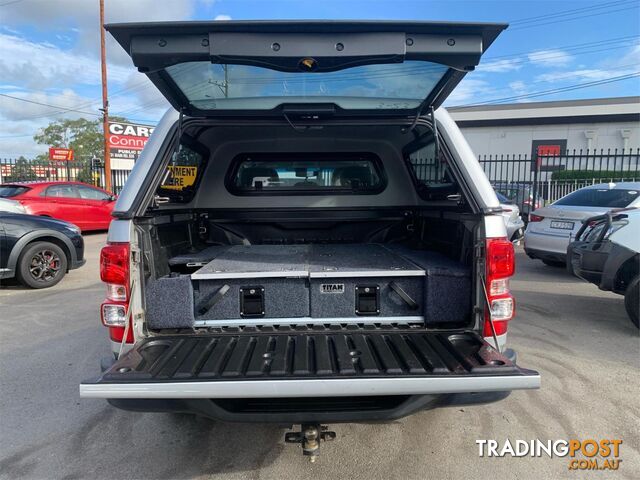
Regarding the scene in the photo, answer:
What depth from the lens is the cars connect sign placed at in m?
23.9

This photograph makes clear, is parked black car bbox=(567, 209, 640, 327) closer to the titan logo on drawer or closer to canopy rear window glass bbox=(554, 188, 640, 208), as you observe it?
canopy rear window glass bbox=(554, 188, 640, 208)

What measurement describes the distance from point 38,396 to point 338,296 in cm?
265

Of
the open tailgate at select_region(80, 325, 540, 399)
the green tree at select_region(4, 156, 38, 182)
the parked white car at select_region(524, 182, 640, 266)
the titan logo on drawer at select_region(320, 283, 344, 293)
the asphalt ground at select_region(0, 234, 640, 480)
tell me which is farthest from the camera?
the green tree at select_region(4, 156, 38, 182)

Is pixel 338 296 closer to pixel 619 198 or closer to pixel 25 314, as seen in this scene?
pixel 25 314

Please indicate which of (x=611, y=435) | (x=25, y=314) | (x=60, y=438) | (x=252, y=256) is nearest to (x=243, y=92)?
(x=252, y=256)

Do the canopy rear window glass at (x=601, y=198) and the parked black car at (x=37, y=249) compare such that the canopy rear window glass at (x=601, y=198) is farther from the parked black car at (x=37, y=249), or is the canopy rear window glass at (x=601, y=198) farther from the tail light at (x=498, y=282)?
the parked black car at (x=37, y=249)

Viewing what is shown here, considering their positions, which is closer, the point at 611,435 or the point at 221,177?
the point at 611,435

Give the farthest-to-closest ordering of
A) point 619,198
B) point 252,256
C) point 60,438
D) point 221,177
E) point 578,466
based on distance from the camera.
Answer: point 619,198, point 221,177, point 252,256, point 60,438, point 578,466

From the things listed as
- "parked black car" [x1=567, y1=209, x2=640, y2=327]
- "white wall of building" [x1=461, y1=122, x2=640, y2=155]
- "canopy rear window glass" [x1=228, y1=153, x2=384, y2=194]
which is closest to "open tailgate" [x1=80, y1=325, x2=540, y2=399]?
"canopy rear window glass" [x1=228, y1=153, x2=384, y2=194]

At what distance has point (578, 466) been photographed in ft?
8.59

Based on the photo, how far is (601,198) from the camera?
7.41 m

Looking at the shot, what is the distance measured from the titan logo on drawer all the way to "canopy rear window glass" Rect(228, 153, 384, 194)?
1778mm

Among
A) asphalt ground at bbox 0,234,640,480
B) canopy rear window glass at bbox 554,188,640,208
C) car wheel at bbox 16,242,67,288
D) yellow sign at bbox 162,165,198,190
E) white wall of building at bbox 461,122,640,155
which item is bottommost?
asphalt ground at bbox 0,234,640,480

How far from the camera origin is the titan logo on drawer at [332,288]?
269 cm
